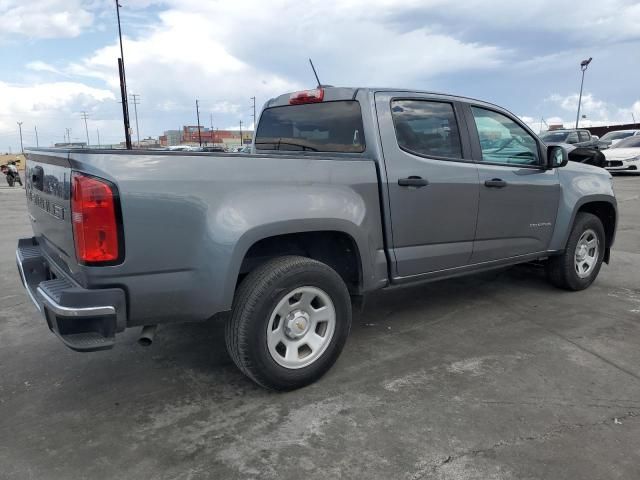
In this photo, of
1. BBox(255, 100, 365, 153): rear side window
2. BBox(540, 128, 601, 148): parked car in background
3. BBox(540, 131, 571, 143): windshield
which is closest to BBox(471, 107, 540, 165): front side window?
BBox(255, 100, 365, 153): rear side window

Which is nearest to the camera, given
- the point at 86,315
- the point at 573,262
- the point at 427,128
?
the point at 86,315

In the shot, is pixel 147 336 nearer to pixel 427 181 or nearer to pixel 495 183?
pixel 427 181

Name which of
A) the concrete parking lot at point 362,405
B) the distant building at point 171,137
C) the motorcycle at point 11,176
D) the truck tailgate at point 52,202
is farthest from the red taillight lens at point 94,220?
the distant building at point 171,137

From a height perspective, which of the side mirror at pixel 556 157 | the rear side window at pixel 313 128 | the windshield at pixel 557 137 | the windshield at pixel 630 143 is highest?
the windshield at pixel 557 137

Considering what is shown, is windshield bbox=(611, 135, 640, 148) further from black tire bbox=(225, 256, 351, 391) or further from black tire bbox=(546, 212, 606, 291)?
black tire bbox=(225, 256, 351, 391)

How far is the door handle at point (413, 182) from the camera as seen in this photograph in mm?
3529

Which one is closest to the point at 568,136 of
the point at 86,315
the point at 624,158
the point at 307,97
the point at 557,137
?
the point at 557,137

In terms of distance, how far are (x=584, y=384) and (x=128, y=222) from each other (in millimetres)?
2851

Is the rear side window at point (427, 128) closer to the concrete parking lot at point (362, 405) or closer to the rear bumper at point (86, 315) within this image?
the concrete parking lot at point (362, 405)

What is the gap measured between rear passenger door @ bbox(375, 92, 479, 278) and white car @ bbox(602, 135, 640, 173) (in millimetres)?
16164

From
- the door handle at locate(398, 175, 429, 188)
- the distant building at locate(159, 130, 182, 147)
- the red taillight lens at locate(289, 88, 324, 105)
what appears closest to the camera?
the door handle at locate(398, 175, 429, 188)

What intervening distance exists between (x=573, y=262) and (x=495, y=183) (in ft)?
5.06

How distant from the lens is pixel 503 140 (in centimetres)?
443

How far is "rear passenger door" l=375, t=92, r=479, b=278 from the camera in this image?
3570 millimetres
